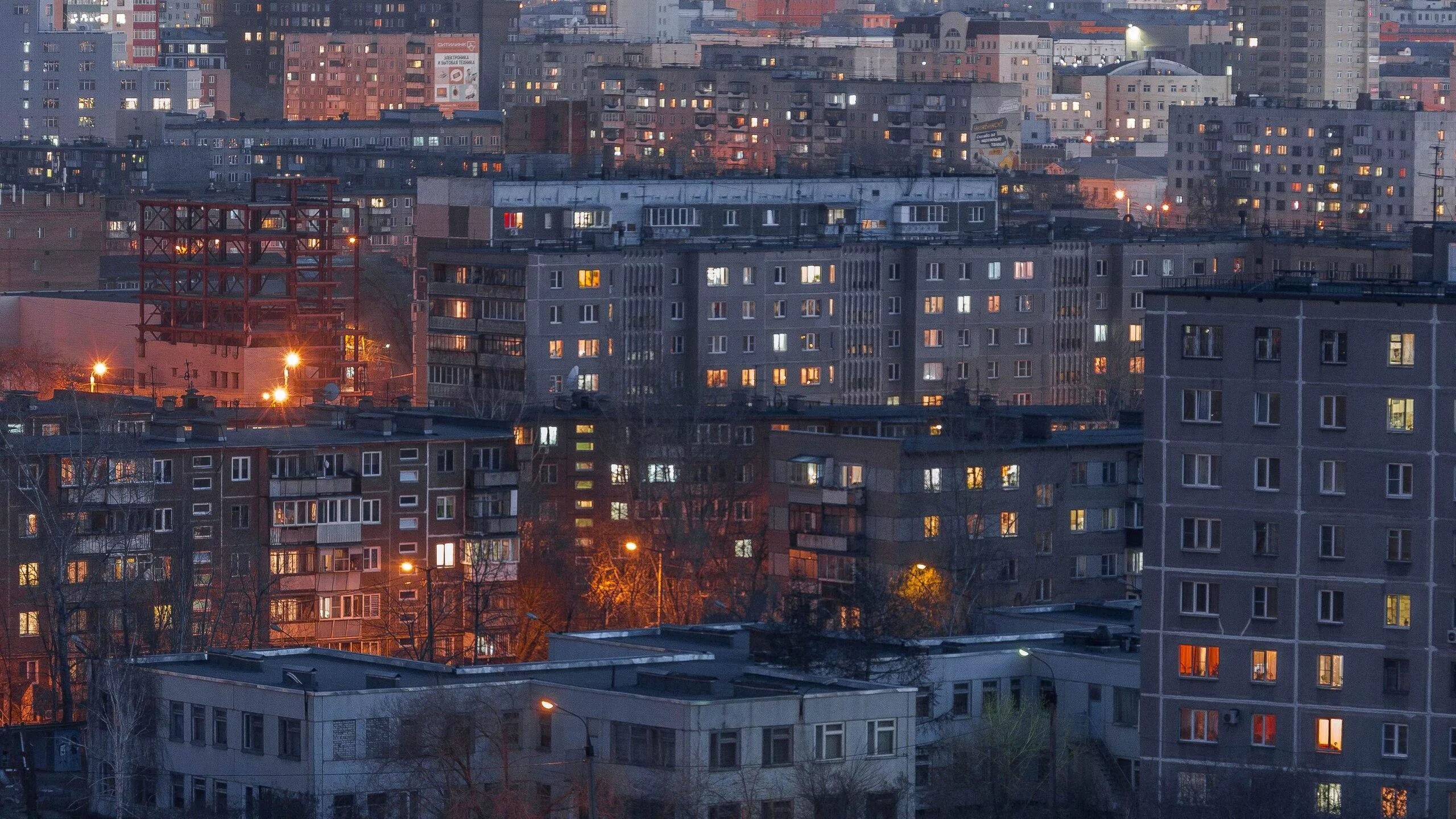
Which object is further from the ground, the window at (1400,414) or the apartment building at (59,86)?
the apartment building at (59,86)

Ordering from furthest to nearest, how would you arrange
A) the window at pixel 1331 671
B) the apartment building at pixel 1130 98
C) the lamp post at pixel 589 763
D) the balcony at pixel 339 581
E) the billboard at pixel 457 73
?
the billboard at pixel 457 73
the apartment building at pixel 1130 98
the balcony at pixel 339 581
the window at pixel 1331 671
the lamp post at pixel 589 763

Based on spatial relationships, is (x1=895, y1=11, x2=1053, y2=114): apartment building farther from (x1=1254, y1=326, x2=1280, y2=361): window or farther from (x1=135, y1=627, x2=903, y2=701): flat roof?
(x1=1254, y1=326, x2=1280, y2=361): window

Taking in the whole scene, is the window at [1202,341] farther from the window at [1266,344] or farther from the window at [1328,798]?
the window at [1328,798]

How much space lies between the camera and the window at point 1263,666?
32.2m

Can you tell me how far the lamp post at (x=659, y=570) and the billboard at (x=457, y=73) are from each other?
349 feet

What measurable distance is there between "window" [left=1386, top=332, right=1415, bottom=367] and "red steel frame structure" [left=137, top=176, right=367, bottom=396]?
34.5m

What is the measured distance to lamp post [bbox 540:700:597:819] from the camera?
31141mm

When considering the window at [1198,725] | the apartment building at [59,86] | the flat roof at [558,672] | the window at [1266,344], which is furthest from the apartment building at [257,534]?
the apartment building at [59,86]

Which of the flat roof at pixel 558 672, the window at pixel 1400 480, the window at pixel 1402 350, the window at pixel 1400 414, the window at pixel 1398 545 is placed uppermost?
the window at pixel 1402 350

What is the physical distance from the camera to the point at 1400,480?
105ft

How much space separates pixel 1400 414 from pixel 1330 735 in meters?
3.01

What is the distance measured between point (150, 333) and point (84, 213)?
1022 inches

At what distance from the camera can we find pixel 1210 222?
106750 millimetres

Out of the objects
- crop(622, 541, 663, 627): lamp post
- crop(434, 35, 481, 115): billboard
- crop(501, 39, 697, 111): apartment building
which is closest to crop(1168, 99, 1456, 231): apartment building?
crop(501, 39, 697, 111): apartment building
